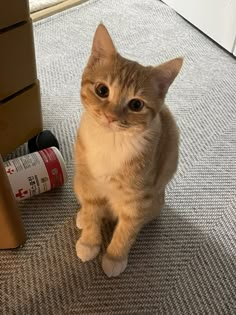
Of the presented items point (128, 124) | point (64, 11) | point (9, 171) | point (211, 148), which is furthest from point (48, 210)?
point (64, 11)

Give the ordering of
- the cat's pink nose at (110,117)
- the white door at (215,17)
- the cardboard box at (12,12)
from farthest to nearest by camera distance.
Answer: the white door at (215,17) < the cardboard box at (12,12) < the cat's pink nose at (110,117)

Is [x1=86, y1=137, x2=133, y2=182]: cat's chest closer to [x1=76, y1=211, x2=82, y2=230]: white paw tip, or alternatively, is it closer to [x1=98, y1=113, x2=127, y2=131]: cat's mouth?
[x1=98, y1=113, x2=127, y2=131]: cat's mouth

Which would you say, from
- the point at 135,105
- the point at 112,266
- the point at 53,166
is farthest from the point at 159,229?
the point at 135,105

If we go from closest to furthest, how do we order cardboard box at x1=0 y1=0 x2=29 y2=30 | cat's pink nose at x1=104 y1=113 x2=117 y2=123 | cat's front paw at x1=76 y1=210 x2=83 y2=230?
cat's pink nose at x1=104 y1=113 x2=117 y2=123 < cardboard box at x1=0 y1=0 x2=29 y2=30 < cat's front paw at x1=76 y1=210 x2=83 y2=230

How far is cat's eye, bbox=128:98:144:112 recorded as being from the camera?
0.77 m

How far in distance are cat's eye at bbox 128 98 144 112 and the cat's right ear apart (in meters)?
0.11

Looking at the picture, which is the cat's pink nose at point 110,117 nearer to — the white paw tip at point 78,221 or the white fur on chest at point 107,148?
the white fur on chest at point 107,148

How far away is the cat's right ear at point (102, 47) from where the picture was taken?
30.4 inches

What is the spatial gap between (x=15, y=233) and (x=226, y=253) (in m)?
0.59

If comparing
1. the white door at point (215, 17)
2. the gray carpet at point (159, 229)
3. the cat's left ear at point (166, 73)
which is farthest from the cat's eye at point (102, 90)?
the white door at point (215, 17)

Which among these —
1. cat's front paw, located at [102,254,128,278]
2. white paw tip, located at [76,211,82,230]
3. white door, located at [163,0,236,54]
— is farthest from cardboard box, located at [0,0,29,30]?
white door, located at [163,0,236,54]

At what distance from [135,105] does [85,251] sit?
439 millimetres

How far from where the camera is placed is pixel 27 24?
3.36 feet

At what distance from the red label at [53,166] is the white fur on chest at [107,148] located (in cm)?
28
